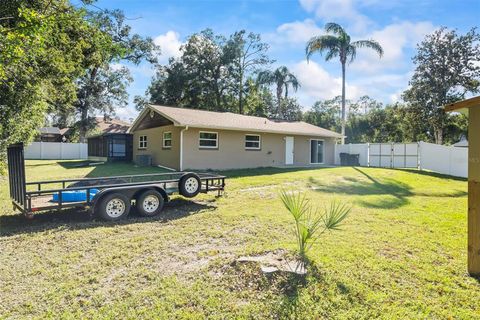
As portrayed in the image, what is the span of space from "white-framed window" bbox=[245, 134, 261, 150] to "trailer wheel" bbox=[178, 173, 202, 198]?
35.1 ft

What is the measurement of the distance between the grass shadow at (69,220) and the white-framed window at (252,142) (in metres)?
10.9

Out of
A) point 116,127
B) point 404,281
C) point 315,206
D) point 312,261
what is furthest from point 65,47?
point 116,127

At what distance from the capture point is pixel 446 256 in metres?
4.71

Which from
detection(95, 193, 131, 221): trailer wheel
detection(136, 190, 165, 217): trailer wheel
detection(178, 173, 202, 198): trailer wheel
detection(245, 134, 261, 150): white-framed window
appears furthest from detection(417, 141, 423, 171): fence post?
detection(95, 193, 131, 221): trailer wheel

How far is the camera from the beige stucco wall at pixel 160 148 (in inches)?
649

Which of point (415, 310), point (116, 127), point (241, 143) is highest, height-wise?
point (116, 127)

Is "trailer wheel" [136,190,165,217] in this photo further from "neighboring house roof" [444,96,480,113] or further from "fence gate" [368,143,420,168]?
"fence gate" [368,143,420,168]

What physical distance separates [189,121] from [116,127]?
103 feet

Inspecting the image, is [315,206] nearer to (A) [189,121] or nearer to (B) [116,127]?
(A) [189,121]

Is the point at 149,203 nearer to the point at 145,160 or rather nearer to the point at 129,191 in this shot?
the point at 129,191

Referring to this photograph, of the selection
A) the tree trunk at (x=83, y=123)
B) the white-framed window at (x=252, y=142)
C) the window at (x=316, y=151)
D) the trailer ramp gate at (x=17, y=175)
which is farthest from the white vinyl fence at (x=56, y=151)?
the trailer ramp gate at (x=17, y=175)

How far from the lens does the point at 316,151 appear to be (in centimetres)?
2278

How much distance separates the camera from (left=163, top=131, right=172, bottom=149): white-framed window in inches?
679

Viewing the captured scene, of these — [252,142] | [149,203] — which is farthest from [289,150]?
[149,203]
